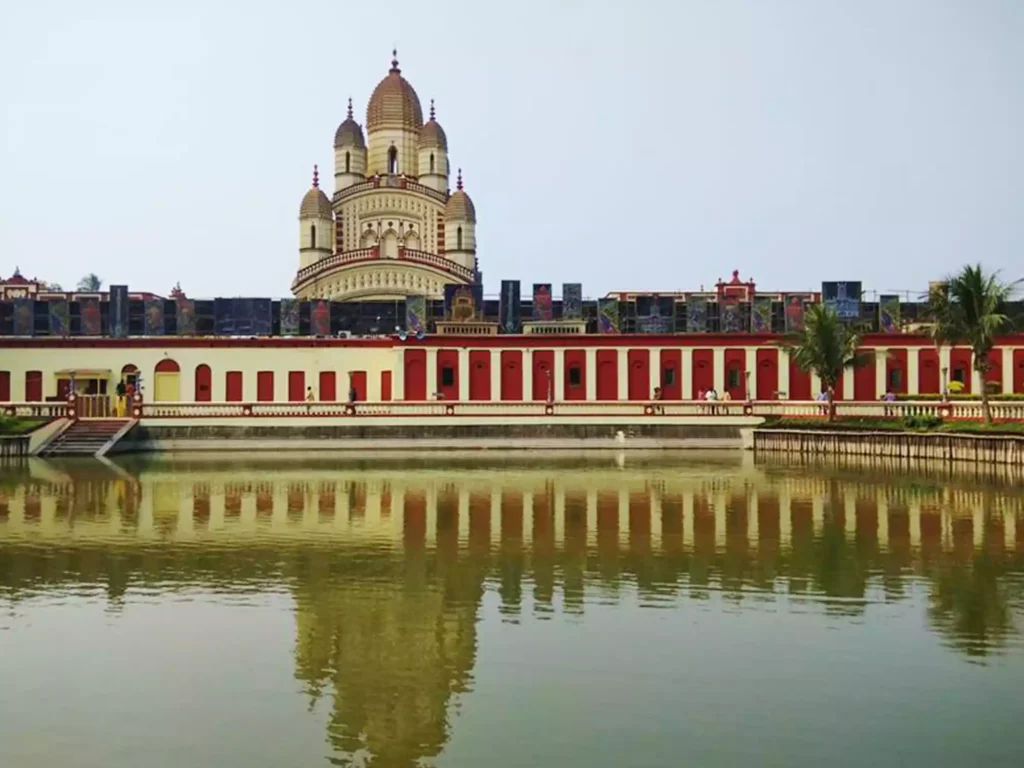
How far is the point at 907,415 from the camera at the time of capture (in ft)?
135

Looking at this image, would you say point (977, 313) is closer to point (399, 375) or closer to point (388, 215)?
point (399, 375)

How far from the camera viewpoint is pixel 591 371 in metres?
55.4

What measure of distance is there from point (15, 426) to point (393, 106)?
41.9m

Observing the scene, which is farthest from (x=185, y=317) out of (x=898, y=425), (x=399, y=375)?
(x=898, y=425)

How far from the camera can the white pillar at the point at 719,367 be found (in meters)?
55.3

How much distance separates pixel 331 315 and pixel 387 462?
23249mm

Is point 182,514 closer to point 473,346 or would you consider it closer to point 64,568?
point 64,568

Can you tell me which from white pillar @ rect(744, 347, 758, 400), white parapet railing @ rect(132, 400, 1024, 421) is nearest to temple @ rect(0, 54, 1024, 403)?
white pillar @ rect(744, 347, 758, 400)

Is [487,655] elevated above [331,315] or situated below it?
below

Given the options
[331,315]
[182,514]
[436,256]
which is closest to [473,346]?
[331,315]

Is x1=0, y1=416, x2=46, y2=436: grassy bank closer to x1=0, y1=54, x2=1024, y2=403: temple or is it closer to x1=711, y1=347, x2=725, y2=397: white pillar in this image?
x1=0, y1=54, x2=1024, y2=403: temple

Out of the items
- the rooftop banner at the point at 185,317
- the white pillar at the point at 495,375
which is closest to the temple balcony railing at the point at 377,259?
the rooftop banner at the point at 185,317

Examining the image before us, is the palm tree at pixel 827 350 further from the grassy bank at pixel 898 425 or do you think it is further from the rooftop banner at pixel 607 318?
the rooftop banner at pixel 607 318

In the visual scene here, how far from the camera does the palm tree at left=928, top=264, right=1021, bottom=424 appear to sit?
124 feet
